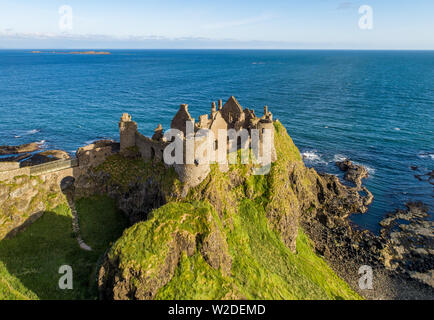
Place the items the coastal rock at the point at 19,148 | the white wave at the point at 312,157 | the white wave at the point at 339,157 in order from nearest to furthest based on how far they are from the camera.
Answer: the coastal rock at the point at 19,148, the white wave at the point at 312,157, the white wave at the point at 339,157

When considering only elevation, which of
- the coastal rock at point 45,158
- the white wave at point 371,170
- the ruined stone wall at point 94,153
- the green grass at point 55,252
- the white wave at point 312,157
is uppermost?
the ruined stone wall at point 94,153

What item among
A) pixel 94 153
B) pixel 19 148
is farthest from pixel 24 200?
pixel 19 148

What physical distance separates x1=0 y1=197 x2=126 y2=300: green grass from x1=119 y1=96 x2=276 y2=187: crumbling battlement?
10370 mm

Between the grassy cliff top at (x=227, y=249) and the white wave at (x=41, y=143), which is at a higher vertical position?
the white wave at (x=41, y=143)

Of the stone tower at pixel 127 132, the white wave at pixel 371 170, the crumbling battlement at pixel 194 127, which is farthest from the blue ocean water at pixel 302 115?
the stone tower at pixel 127 132

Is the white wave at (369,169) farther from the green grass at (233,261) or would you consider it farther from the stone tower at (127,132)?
the stone tower at (127,132)

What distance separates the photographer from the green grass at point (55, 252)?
3231 centimetres

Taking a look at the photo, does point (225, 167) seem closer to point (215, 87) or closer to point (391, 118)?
point (391, 118)

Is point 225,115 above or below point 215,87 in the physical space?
below

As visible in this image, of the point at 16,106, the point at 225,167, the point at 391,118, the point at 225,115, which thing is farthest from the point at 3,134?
the point at 391,118

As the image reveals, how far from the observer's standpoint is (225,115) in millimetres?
52375

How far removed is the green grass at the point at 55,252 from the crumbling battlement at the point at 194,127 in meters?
10.4

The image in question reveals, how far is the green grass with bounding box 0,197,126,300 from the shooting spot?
32312mm
